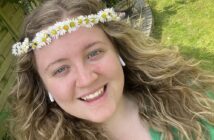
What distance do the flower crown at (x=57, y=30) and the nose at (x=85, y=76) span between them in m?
0.22

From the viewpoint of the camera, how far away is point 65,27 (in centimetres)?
232

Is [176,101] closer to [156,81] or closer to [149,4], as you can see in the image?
[156,81]

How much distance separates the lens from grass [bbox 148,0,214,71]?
6.61 meters

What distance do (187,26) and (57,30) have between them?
5.47 meters

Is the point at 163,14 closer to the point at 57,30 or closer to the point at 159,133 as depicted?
the point at 159,133

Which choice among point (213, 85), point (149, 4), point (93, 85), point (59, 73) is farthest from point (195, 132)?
point (149, 4)

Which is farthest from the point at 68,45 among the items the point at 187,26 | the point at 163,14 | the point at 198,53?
the point at 163,14

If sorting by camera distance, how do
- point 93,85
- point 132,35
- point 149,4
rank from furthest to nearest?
point 149,4 < point 132,35 < point 93,85

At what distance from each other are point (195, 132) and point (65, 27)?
0.96 m

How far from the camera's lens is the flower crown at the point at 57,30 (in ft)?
7.61

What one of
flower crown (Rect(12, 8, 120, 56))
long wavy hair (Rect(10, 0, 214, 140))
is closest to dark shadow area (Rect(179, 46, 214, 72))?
long wavy hair (Rect(10, 0, 214, 140))

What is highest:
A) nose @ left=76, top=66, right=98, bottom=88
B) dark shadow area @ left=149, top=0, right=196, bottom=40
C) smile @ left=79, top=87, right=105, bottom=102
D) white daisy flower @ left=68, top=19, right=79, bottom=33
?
white daisy flower @ left=68, top=19, right=79, bottom=33

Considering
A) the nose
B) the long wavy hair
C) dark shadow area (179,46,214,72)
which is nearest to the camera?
the nose

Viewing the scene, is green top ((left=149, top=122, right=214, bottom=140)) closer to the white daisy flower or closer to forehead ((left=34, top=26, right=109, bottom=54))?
forehead ((left=34, top=26, right=109, bottom=54))
